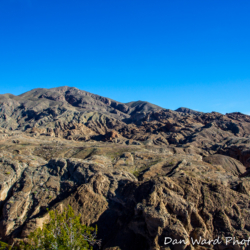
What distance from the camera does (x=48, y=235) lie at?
8047 millimetres

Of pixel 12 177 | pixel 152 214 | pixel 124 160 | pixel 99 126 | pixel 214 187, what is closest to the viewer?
pixel 152 214

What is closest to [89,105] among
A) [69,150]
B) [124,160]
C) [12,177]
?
[69,150]

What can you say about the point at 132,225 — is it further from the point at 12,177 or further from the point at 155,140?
the point at 155,140

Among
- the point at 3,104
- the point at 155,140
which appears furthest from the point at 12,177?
the point at 3,104

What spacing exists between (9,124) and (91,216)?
10409cm

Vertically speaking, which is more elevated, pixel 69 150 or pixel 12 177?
pixel 69 150

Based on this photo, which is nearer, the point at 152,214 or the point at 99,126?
the point at 152,214

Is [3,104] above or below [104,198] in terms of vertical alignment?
above

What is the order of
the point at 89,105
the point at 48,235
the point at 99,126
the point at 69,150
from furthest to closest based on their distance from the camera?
the point at 89,105 < the point at 99,126 < the point at 69,150 < the point at 48,235

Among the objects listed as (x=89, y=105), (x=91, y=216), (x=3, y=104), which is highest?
(x=89, y=105)

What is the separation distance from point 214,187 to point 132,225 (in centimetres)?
497

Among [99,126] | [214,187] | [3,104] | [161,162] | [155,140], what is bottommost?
[214,187]

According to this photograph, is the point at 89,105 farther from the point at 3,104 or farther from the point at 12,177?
the point at 12,177

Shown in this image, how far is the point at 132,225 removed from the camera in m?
9.74
